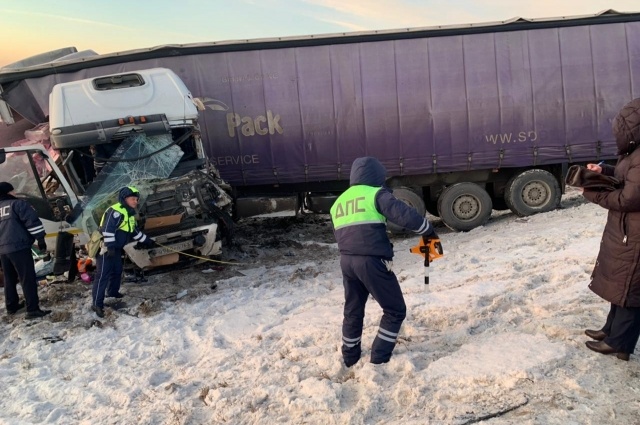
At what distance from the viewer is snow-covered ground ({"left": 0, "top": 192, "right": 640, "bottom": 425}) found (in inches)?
128

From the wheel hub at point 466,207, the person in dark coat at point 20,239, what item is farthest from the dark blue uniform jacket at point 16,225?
the wheel hub at point 466,207

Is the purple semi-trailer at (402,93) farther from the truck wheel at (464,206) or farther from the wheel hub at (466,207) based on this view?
the wheel hub at (466,207)

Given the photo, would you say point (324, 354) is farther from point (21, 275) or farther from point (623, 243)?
point (21, 275)

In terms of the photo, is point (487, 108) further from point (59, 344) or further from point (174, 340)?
point (59, 344)

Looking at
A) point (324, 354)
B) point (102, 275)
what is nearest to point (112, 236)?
point (102, 275)

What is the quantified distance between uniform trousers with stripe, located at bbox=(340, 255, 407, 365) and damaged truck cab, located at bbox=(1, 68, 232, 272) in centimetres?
359

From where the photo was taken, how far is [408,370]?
368cm

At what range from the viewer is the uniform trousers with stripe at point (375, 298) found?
3721 mm

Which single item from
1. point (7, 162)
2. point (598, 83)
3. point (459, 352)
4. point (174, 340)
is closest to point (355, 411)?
point (459, 352)

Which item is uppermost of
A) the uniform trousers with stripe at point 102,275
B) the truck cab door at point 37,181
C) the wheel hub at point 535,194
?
the truck cab door at point 37,181

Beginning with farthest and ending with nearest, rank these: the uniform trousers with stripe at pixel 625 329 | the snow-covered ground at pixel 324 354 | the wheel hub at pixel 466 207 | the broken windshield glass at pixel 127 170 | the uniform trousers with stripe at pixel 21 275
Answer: the wheel hub at pixel 466 207 → the broken windshield glass at pixel 127 170 → the uniform trousers with stripe at pixel 21 275 → the uniform trousers with stripe at pixel 625 329 → the snow-covered ground at pixel 324 354

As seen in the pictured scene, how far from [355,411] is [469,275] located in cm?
313

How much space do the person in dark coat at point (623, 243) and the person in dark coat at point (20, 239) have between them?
5.75 meters

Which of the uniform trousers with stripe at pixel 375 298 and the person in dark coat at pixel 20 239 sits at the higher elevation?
the person in dark coat at pixel 20 239
